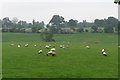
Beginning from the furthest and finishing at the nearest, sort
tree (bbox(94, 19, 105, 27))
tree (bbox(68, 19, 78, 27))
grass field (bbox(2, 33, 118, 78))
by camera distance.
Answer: tree (bbox(68, 19, 78, 27))
tree (bbox(94, 19, 105, 27))
grass field (bbox(2, 33, 118, 78))

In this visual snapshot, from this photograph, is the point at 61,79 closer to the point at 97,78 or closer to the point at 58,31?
the point at 97,78

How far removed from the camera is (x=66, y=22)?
606 ft

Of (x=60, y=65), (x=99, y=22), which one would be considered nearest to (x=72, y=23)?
(x=99, y=22)

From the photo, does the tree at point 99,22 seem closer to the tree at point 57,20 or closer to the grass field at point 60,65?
the tree at point 57,20

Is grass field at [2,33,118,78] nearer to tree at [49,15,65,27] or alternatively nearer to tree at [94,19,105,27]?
tree at [94,19,105,27]

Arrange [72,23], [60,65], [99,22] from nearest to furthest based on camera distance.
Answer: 1. [60,65]
2. [99,22]
3. [72,23]

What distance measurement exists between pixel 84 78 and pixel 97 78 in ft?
2.07

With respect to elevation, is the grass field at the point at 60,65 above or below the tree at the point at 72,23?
below

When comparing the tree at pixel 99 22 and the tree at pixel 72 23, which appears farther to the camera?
the tree at pixel 72 23

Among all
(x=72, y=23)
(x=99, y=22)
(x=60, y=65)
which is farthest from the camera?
(x=72, y=23)

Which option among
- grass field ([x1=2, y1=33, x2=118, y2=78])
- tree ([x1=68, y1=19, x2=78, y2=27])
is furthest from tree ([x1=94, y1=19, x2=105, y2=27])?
grass field ([x1=2, y1=33, x2=118, y2=78])

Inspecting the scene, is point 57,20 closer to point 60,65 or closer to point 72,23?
point 72,23

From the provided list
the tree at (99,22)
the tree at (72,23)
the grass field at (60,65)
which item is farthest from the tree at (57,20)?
the grass field at (60,65)

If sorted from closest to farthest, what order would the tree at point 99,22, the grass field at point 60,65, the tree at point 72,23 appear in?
the grass field at point 60,65, the tree at point 99,22, the tree at point 72,23
